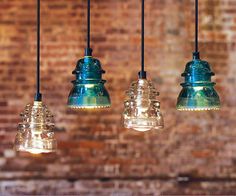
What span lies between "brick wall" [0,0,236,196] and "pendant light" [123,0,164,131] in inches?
61.3

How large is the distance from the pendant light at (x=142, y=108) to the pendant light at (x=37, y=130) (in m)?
0.46

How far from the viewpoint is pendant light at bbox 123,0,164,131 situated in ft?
8.98

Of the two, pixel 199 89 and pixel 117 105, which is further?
pixel 117 105

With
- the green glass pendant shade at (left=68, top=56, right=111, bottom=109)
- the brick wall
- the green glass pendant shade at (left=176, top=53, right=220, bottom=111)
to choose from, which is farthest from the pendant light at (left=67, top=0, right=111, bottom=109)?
the brick wall

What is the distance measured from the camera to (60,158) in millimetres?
4297

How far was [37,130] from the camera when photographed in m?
2.80

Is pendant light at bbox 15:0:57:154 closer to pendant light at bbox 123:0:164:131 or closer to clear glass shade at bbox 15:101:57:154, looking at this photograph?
clear glass shade at bbox 15:101:57:154

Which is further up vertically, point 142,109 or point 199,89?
point 199,89

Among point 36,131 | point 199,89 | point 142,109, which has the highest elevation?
point 199,89

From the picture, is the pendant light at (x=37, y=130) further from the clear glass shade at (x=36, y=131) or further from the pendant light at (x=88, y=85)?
the pendant light at (x=88, y=85)

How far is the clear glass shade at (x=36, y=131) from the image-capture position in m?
2.79

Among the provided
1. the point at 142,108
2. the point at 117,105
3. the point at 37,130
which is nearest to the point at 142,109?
the point at 142,108

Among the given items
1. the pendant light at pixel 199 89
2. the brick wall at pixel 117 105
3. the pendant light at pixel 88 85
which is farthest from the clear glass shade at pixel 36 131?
the brick wall at pixel 117 105

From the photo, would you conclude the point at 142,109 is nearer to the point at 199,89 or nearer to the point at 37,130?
the point at 199,89
